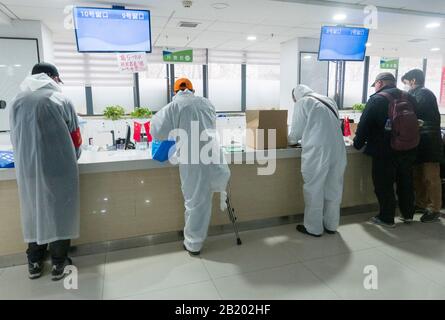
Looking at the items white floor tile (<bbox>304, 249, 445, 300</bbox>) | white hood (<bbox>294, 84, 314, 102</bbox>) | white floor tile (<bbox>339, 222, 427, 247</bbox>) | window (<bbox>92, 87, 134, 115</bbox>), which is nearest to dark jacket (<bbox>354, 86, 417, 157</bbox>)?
white hood (<bbox>294, 84, 314, 102</bbox>)

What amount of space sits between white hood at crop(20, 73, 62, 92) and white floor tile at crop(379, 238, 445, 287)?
A: 2880 mm

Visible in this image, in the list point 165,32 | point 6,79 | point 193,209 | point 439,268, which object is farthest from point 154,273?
point 165,32

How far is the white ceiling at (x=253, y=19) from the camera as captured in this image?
365 centimetres

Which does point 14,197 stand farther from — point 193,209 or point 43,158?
point 193,209

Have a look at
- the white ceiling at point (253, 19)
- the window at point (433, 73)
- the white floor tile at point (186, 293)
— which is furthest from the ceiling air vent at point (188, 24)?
the window at point (433, 73)

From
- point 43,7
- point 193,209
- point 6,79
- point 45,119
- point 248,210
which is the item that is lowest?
point 248,210

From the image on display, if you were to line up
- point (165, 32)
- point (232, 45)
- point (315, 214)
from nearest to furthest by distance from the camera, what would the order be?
point (315, 214) → point (165, 32) → point (232, 45)

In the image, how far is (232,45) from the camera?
634 centimetres

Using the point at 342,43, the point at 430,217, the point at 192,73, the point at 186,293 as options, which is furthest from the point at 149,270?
the point at 192,73

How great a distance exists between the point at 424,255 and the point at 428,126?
4.32 feet

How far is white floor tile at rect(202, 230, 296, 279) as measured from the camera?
2410 millimetres

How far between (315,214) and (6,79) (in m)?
4.31

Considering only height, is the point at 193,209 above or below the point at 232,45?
below

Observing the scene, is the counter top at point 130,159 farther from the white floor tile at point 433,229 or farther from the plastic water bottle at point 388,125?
the white floor tile at point 433,229
